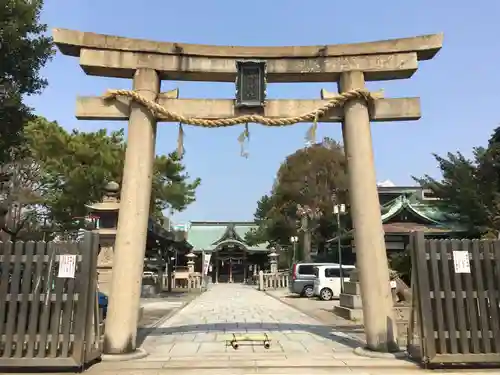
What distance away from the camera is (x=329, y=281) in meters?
23.7

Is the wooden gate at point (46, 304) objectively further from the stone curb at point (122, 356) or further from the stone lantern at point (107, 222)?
the stone lantern at point (107, 222)

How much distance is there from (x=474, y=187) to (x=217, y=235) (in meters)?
37.9

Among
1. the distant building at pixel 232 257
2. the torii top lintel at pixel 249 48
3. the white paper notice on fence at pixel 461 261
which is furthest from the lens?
the distant building at pixel 232 257

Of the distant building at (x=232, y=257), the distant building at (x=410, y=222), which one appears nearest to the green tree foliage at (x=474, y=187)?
the distant building at (x=410, y=222)

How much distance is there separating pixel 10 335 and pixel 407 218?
2748cm

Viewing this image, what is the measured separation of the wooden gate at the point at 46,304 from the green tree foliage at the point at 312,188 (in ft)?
98.9

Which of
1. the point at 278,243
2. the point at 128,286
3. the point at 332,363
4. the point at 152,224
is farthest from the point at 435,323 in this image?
the point at 278,243

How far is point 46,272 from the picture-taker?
665cm

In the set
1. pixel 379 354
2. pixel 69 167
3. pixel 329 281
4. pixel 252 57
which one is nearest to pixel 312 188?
pixel 329 281

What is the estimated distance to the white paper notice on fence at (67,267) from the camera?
658 centimetres

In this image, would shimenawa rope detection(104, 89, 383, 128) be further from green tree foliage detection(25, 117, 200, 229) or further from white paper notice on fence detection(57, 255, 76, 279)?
green tree foliage detection(25, 117, 200, 229)

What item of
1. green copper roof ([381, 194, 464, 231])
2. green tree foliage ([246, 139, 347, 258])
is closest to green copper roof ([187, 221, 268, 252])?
green tree foliage ([246, 139, 347, 258])

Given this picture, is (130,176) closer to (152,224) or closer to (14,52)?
(14,52)

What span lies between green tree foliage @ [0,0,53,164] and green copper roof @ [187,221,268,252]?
3829 cm
